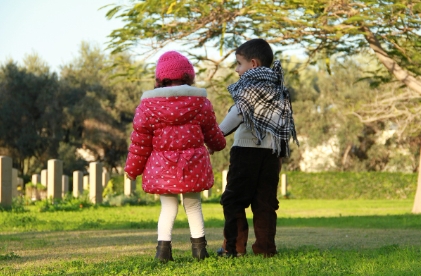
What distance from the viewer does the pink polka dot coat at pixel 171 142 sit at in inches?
208

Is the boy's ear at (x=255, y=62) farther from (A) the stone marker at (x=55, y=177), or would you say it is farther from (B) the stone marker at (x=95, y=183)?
(B) the stone marker at (x=95, y=183)

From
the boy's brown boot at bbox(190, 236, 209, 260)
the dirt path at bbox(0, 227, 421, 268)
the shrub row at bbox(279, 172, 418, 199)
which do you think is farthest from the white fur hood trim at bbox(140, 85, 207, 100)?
the shrub row at bbox(279, 172, 418, 199)

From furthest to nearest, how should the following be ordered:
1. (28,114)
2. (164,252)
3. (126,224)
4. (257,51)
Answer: (28,114) < (126,224) < (257,51) < (164,252)

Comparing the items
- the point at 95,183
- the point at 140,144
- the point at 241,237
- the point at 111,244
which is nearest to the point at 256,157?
the point at 241,237

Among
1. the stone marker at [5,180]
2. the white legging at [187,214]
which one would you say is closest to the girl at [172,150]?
the white legging at [187,214]

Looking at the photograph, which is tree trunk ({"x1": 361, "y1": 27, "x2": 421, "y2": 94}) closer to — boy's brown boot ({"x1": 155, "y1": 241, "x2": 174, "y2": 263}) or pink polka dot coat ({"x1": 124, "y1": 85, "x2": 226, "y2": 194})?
pink polka dot coat ({"x1": 124, "y1": 85, "x2": 226, "y2": 194})

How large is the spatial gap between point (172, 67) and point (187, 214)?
3.88ft

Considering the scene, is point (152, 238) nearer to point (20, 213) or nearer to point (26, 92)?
point (20, 213)

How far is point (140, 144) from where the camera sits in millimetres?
5418

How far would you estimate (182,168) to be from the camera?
5270 mm

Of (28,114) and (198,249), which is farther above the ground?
(28,114)

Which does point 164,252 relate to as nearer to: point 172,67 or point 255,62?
point 172,67

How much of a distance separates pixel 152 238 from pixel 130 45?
6760 mm

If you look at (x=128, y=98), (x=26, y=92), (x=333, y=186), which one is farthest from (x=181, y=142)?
(x=128, y=98)
